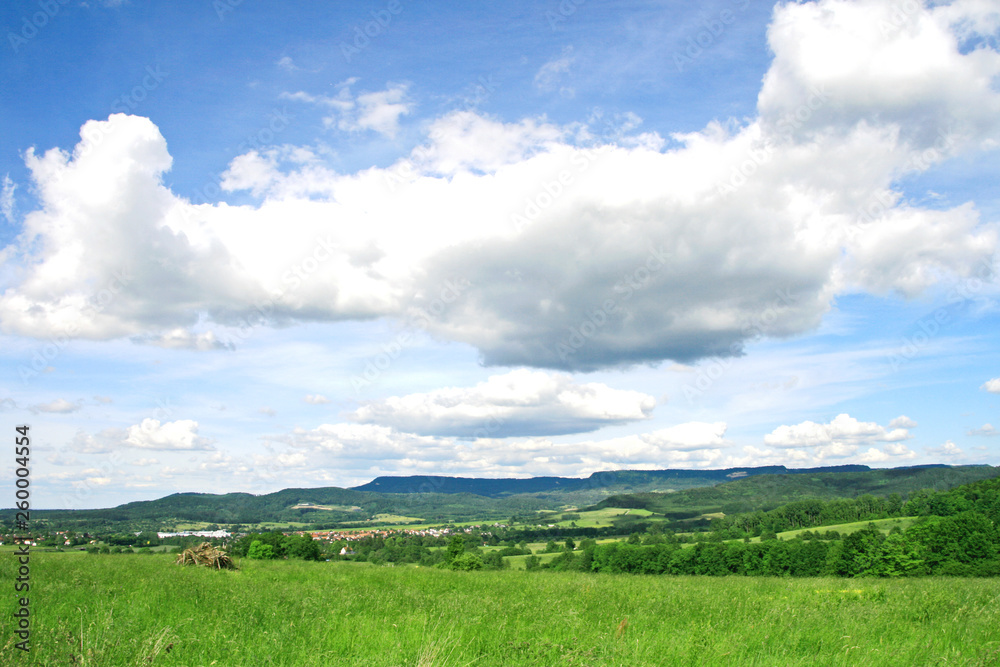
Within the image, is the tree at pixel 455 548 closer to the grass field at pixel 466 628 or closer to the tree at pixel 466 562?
the tree at pixel 466 562

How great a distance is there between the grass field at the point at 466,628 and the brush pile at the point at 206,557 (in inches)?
327

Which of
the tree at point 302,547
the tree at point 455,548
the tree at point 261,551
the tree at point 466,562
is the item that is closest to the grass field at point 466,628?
the tree at point 261,551

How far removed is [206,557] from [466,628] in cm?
1643

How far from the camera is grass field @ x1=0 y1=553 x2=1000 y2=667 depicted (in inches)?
243

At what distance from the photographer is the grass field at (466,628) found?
618 cm

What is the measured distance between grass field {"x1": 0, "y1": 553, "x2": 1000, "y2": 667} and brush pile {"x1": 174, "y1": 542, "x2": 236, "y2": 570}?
8301 mm

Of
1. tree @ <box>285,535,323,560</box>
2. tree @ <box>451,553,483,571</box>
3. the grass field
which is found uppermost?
the grass field

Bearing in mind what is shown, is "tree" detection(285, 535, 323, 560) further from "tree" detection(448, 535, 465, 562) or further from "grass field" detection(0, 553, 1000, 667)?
"grass field" detection(0, 553, 1000, 667)

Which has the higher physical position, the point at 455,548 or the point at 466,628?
the point at 466,628

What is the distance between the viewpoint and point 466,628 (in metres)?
7.68

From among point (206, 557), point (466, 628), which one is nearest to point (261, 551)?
point (206, 557)

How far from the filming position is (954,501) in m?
84.1

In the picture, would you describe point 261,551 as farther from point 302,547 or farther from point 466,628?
point 466,628

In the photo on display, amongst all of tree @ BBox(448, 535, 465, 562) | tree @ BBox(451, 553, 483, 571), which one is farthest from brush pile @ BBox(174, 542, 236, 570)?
tree @ BBox(448, 535, 465, 562)
